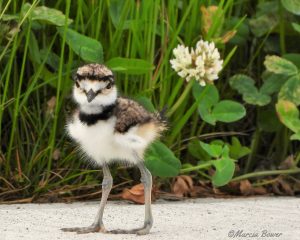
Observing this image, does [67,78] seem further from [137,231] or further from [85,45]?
[137,231]

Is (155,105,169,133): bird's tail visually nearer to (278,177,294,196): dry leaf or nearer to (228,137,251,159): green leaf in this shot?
(228,137,251,159): green leaf

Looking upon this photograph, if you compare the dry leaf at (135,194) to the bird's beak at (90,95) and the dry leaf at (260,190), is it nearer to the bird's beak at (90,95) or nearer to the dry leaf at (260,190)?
the dry leaf at (260,190)

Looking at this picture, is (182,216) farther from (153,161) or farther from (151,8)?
(151,8)

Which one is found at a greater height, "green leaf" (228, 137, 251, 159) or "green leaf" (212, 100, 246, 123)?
"green leaf" (212, 100, 246, 123)

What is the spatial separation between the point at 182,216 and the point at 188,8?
3.16 ft

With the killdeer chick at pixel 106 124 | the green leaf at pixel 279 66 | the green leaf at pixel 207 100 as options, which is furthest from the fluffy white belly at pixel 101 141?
the green leaf at pixel 279 66

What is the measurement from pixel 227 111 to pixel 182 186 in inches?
14.4

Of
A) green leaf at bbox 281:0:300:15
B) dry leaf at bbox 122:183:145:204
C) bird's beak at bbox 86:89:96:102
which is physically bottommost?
dry leaf at bbox 122:183:145:204

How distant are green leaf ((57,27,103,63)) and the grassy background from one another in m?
0.06

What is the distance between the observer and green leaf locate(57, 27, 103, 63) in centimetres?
376

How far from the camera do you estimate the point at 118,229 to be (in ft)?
10.4

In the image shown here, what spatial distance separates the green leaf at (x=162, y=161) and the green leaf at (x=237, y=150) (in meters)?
0.43

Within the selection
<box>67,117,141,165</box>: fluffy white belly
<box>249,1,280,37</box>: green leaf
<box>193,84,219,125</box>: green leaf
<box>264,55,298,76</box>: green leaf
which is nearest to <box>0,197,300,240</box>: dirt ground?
<box>67,117,141,165</box>: fluffy white belly

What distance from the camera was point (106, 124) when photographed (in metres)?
3.04
